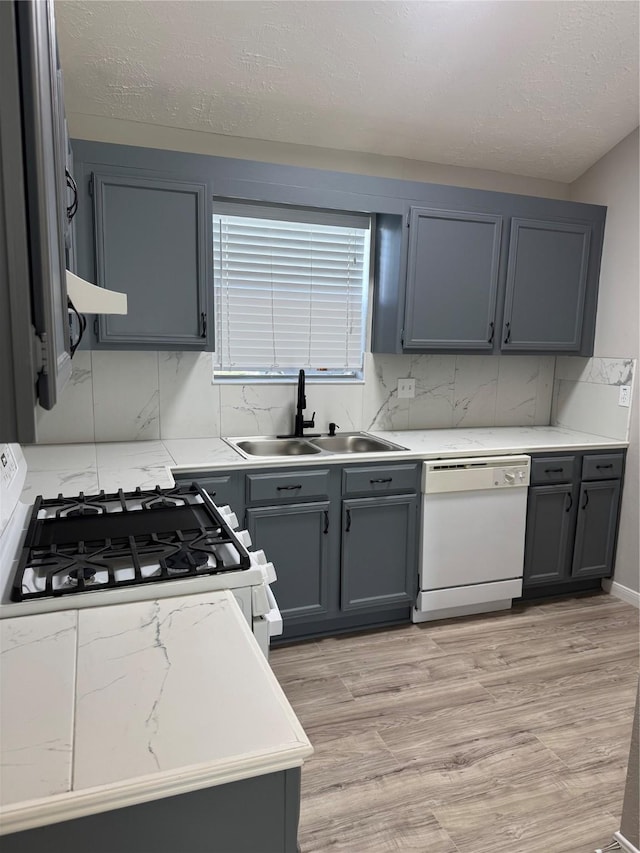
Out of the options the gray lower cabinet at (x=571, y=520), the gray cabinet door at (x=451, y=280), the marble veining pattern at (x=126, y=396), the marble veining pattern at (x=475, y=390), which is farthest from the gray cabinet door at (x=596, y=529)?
the marble veining pattern at (x=126, y=396)

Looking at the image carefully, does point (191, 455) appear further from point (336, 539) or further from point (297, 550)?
point (336, 539)

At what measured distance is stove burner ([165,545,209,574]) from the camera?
1.44 m

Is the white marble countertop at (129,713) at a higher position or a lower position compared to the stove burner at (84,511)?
lower

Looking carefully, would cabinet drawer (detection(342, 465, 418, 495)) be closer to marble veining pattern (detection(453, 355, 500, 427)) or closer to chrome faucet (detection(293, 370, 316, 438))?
chrome faucet (detection(293, 370, 316, 438))

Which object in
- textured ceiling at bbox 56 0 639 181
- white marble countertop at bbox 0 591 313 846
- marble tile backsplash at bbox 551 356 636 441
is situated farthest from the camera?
marble tile backsplash at bbox 551 356 636 441

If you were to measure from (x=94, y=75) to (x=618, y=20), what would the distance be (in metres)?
2.37

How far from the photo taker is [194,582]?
54.6 inches

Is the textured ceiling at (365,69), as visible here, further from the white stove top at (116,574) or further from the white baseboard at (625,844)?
the white baseboard at (625,844)

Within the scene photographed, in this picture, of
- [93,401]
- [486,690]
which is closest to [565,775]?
[486,690]

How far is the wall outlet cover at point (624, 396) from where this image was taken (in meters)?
3.58

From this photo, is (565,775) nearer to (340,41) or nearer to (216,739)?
(216,739)

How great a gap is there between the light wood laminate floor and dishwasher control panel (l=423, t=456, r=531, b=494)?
2.59 ft

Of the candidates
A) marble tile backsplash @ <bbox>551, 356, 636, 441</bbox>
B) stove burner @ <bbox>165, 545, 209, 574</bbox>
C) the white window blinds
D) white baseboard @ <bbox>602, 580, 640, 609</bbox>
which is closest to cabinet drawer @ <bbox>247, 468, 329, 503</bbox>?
the white window blinds

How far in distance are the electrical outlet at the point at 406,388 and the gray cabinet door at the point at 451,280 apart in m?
0.38
